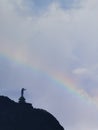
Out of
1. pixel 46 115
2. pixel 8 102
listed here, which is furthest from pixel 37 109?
pixel 8 102

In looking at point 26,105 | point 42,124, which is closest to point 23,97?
point 26,105

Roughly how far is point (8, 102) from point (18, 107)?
2.99 metres

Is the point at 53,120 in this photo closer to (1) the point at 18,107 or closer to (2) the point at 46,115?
(2) the point at 46,115

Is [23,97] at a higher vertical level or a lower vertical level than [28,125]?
higher

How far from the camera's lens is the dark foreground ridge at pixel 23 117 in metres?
82.1

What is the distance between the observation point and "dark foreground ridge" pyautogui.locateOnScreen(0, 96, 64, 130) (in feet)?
269

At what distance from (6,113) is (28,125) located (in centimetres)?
618

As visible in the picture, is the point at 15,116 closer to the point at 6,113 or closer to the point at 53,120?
the point at 6,113

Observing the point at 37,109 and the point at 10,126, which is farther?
the point at 37,109

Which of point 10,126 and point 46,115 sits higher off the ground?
point 46,115

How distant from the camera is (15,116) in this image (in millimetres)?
84188

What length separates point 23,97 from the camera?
87.5 meters

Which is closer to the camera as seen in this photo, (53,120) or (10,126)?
(10,126)

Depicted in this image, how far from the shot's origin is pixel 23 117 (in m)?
85.8
